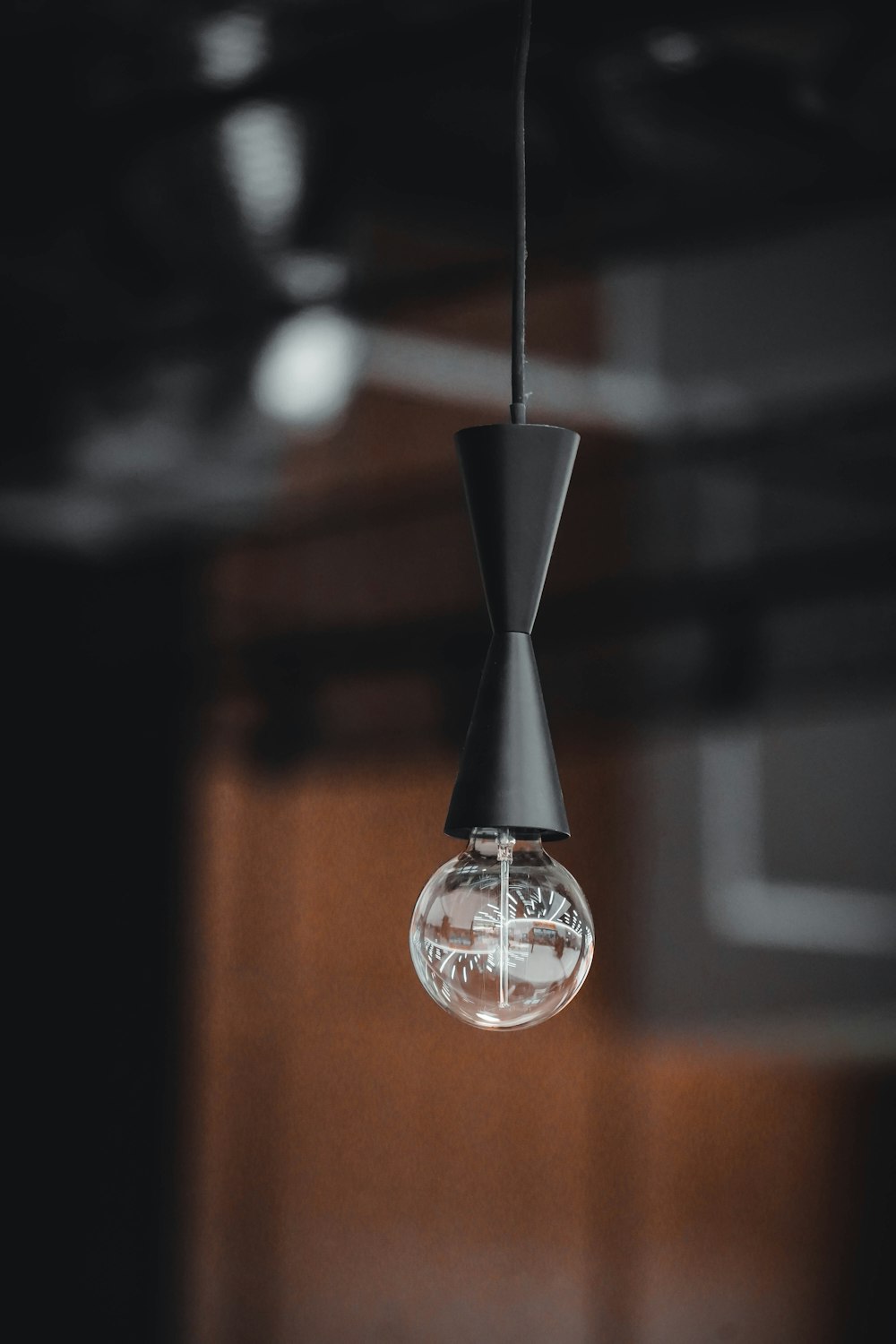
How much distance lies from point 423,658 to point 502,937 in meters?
1.93

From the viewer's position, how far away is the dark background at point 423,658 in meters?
2.23

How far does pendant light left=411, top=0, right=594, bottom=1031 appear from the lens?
0.77 m

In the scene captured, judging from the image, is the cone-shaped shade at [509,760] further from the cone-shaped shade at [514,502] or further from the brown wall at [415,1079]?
the brown wall at [415,1079]

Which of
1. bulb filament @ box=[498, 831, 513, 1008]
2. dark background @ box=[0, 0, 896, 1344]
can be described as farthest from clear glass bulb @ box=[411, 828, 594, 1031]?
dark background @ box=[0, 0, 896, 1344]

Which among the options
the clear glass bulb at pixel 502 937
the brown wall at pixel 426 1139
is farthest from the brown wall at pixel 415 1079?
the clear glass bulb at pixel 502 937

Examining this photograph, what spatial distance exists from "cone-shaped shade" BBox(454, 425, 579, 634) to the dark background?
1.46 meters

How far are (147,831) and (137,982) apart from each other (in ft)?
0.93

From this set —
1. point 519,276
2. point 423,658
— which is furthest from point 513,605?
point 423,658

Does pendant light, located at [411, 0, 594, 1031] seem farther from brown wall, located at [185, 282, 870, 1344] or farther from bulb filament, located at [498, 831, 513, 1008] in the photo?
brown wall, located at [185, 282, 870, 1344]

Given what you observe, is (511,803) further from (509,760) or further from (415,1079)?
(415,1079)

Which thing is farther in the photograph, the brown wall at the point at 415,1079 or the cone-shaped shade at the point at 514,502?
the brown wall at the point at 415,1079

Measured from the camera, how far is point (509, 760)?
81 centimetres

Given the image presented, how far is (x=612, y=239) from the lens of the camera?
8.31 ft

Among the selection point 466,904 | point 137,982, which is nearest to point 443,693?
point 137,982
